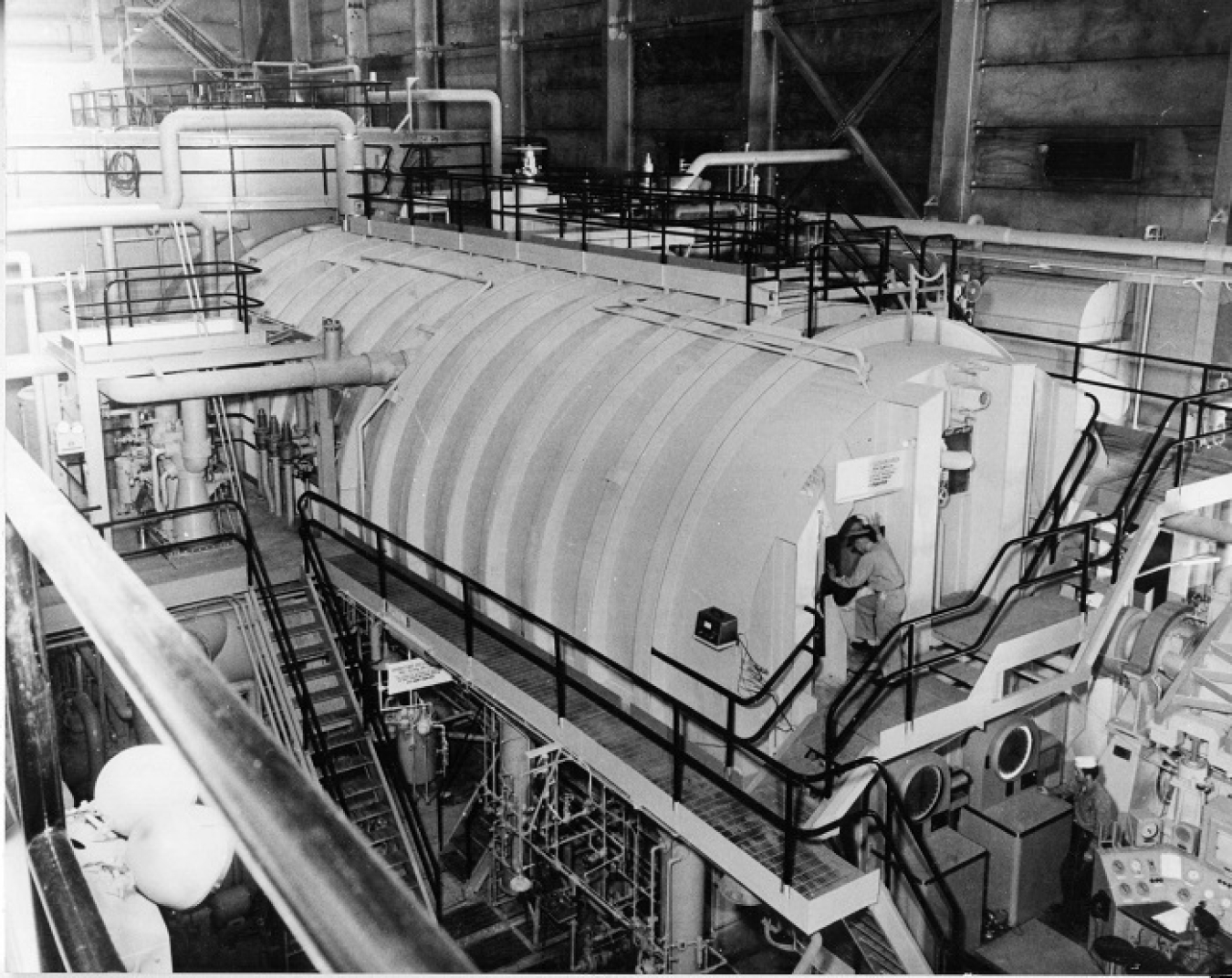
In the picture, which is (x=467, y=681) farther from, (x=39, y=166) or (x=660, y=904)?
(x=39, y=166)

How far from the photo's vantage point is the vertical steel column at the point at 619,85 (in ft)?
85.2

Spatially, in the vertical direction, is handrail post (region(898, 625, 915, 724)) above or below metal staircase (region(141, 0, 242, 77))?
below

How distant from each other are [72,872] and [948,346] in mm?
10684

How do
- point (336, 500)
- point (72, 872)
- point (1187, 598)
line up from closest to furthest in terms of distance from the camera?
point (72, 872) < point (1187, 598) < point (336, 500)

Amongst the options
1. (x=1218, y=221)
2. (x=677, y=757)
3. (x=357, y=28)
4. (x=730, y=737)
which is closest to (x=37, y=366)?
(x=677, y=757)

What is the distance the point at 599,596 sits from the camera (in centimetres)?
1234

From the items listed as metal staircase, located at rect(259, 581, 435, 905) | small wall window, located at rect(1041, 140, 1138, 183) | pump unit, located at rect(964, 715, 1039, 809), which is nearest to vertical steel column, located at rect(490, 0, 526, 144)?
small wall window, located at rect(1041, 140, 1138, 183)

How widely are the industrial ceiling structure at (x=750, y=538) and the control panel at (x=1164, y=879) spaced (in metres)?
0.04

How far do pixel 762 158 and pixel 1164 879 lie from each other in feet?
42.6

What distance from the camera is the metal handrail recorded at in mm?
1401

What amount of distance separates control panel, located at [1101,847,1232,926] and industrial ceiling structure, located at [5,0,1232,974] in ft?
0.13

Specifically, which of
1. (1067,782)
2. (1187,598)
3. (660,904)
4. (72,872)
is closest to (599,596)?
(660,904)

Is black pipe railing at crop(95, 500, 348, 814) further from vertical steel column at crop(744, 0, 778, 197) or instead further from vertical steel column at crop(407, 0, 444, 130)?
vertical steel column at crop(407, 0, 444, 130)

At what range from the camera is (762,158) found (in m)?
20.6
